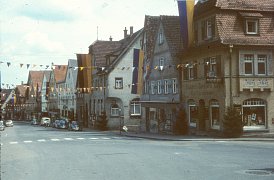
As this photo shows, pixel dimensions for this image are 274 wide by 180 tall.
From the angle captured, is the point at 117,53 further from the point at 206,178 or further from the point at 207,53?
the point at 206,178

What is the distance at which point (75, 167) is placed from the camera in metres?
17.5

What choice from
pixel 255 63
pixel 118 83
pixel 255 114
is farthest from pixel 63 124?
pixel 255 63

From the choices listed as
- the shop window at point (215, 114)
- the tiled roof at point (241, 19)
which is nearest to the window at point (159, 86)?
the shop window at point (215, 114)

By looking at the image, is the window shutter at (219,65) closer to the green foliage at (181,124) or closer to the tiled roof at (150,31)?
the green foliage at (181,124)

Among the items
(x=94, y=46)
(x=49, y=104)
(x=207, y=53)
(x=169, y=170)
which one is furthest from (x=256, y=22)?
(x=49, y=104)

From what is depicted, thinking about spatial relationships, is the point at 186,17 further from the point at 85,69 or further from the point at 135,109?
the point at 135,109

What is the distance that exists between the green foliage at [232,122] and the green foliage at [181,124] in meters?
6.68

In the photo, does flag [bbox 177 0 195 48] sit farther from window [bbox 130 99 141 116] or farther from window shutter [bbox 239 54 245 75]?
window [bbox 130 99 141 116]

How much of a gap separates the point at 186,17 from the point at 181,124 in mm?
10815

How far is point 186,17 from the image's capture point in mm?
Result: 33719

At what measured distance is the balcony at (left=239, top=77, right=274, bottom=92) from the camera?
34.3m

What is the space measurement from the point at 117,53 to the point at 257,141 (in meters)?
33.9

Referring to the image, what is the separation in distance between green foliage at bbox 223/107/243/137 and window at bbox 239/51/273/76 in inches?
126

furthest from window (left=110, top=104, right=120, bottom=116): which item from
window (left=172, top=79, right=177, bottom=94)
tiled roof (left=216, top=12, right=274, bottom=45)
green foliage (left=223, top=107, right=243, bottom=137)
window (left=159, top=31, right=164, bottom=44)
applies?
tiled roof (left=216, top=12, right=274, bottom=45)
